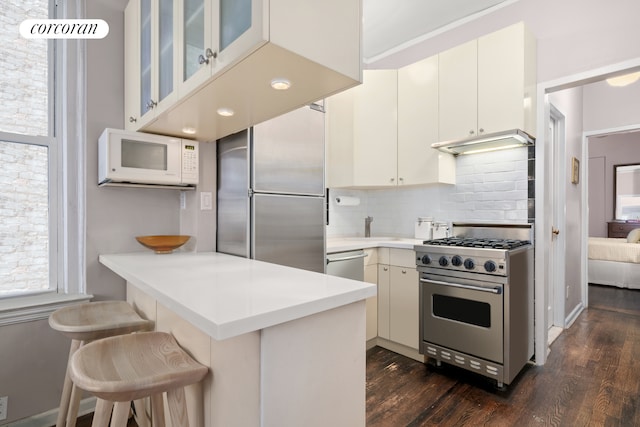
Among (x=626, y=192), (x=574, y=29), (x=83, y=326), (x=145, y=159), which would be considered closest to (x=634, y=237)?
(x=626, y=192)

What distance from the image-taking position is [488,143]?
269cm

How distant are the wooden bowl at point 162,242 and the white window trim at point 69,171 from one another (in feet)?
1.21

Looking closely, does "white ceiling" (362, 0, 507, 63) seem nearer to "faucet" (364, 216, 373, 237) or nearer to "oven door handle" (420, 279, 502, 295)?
"faucet" (364, 216, 373, 237)

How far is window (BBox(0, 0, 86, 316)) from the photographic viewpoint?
184 centimetres

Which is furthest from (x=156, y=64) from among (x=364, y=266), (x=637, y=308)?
(x=637, y=308)

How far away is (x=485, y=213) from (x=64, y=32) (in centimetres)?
327

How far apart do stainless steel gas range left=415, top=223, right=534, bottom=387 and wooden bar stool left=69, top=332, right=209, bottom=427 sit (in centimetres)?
191

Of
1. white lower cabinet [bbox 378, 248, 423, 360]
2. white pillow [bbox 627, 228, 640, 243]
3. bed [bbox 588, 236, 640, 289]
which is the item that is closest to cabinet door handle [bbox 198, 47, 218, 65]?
white lower cabinet [bbox 378, 248, 423, 360]

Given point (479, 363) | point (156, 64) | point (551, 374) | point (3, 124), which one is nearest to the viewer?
point (156, 64)


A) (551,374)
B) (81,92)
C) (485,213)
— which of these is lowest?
(551,374)

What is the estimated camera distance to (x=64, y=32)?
1962 mm

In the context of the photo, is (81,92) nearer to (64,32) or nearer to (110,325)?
(64,32)

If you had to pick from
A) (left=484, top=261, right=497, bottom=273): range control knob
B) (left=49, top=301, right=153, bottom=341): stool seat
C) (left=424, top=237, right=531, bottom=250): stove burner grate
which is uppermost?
(left=424, top=237, right=531, bottom=250): stove burner grate

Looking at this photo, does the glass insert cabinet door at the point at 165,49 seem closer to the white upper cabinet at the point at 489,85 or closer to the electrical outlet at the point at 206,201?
the electrical outlet at the point at 206,201
